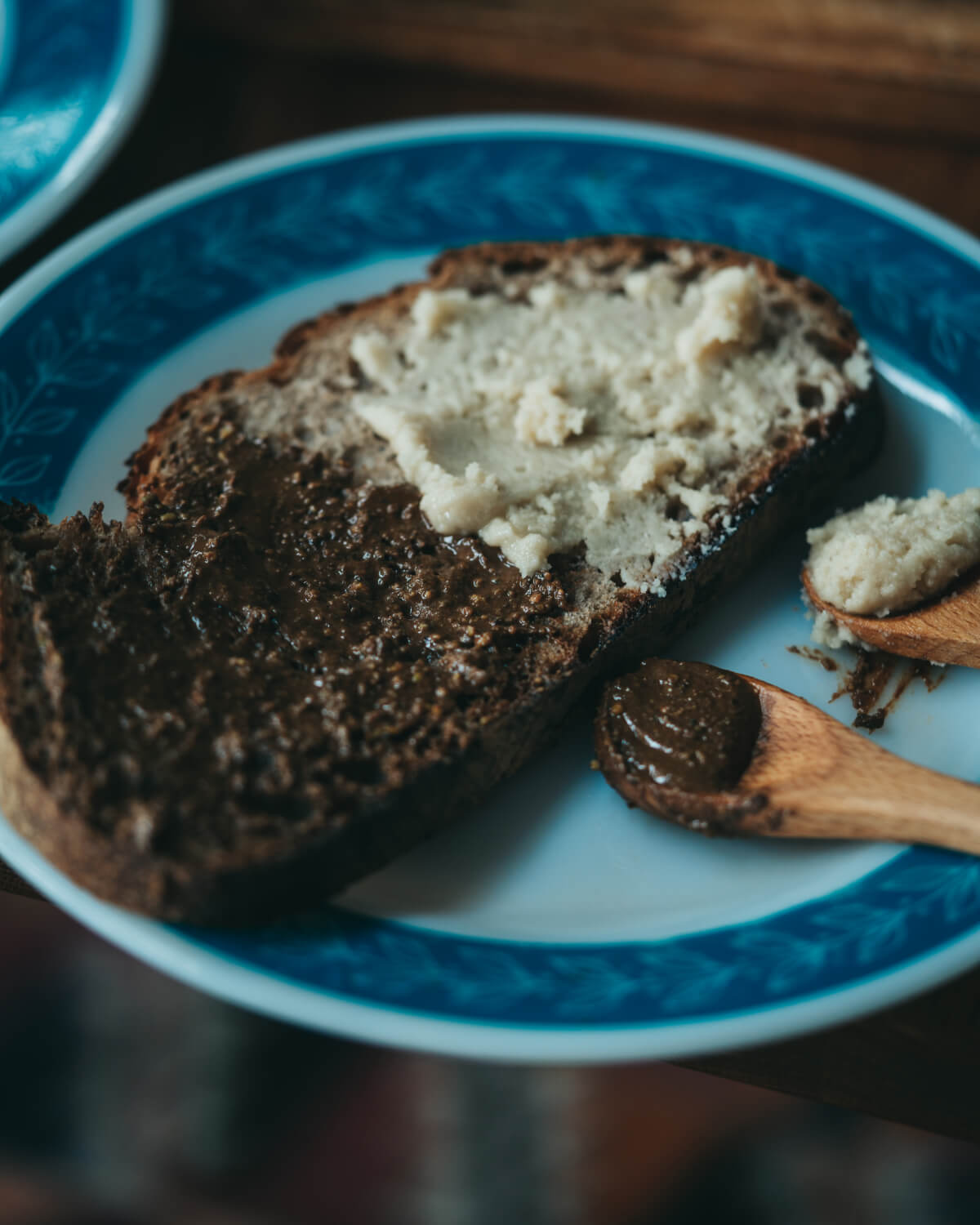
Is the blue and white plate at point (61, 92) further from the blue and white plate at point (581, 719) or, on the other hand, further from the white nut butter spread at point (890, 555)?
the white nut butter spread at point (890, 555)

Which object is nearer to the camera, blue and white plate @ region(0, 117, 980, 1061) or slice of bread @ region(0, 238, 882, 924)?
blue and white plate @ region(0, 117, 980, 1061)

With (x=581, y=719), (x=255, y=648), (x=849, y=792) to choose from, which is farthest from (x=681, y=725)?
(x=255, y=648)

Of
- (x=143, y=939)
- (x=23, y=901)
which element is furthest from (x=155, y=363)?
(x=143, y=939)

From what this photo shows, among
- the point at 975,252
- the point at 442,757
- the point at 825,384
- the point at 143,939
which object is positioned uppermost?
the point at 975,252

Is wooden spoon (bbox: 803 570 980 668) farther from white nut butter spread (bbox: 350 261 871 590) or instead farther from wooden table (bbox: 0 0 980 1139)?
wooden table (bbox: 0 0 980 1139)

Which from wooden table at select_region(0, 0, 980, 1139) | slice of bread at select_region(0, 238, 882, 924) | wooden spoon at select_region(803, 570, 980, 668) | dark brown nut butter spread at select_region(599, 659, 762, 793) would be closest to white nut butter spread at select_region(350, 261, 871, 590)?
slice of bread at select_region(0, 238, 882, 924)

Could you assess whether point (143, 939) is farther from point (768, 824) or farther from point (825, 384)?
point (825, 384)
